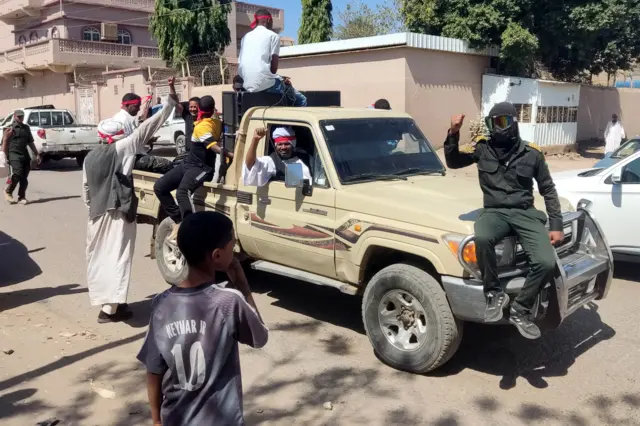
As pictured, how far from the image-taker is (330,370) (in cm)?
492

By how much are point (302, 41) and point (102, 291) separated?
1101 inches

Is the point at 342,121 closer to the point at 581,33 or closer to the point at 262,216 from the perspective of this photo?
the point at 262,216

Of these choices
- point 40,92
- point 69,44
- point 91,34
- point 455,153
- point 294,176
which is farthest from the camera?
point 91,34

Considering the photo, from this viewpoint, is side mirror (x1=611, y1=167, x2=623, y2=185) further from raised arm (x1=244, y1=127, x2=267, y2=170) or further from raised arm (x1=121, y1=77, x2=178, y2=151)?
raised arm (x1=121, y1=77, x2=178, y2=151)

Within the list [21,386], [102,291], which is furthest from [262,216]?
[21,386]

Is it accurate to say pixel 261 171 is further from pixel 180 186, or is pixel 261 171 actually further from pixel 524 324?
pixel 524 324

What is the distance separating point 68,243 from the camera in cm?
931

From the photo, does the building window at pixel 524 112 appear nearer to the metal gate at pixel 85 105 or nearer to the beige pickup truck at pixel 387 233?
the beige pickup truck at pixel 387 233

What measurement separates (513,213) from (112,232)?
3505mm

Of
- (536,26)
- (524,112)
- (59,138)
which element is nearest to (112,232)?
(59,138)

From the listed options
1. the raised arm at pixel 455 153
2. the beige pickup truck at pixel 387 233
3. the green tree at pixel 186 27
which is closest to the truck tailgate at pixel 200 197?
the beige pickup truck at pixel 387 233

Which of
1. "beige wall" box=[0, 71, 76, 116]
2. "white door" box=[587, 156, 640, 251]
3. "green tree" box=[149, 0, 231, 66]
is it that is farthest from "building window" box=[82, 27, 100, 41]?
"white door" box=[587, 156, 640, 251]

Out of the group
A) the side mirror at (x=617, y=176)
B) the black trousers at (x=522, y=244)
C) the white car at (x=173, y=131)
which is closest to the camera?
the black trousers at (x=522, y=244)

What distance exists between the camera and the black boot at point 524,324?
14.4 feet
